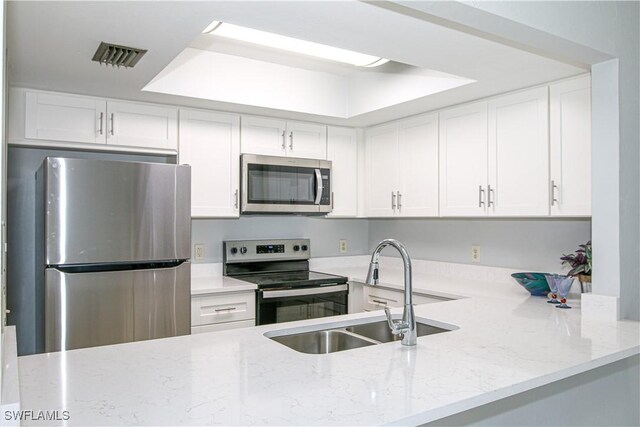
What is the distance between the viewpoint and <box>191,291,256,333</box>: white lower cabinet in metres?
2.93

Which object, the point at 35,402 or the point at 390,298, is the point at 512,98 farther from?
the point at 35,402

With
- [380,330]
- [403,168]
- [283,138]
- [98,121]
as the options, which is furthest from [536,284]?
[98,121]

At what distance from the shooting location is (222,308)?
3008 millimetres

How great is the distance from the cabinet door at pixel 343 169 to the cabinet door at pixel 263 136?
0.42m

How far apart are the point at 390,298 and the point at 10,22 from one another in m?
2.51

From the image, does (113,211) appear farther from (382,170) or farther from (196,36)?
(382,170)

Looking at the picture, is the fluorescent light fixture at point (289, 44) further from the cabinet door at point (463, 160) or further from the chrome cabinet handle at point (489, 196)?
the chrome cabinet handle at point (489, 196)

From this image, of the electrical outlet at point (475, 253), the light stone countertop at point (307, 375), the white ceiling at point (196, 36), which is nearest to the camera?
the light stone countertop at point (307, 375)

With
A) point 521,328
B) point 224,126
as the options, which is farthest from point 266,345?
point 224,126

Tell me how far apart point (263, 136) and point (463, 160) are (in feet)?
4.45

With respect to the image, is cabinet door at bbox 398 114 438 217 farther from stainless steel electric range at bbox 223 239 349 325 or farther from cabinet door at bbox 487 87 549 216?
stainless steel electric range at bbox 223 239 349 325

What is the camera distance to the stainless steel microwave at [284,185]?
3.30m

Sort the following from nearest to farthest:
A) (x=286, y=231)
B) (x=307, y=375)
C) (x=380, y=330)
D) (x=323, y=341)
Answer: (x=307, y=375), (x=323, y=341), (x=380, y=330), (x=286, y=231)

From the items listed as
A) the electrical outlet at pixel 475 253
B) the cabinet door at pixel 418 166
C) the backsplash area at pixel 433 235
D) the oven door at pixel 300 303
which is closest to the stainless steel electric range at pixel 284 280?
the oven door at pixel 300 303
